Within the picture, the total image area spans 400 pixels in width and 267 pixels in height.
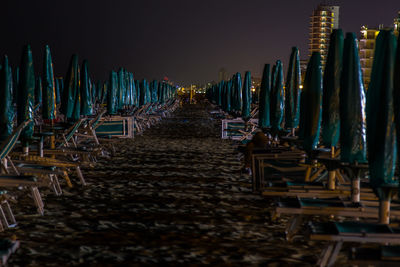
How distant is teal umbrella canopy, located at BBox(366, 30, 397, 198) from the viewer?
3900 mm

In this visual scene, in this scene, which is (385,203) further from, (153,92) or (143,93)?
(153,92)

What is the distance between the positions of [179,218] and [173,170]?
3.89 metres

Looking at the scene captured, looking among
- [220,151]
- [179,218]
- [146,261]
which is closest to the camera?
[146,261]

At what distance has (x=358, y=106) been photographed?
16.1 feet

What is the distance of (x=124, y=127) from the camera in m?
Answer: 17.1

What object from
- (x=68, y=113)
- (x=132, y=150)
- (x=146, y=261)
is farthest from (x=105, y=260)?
(x=132, y=150)

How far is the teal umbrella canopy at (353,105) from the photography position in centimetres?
491

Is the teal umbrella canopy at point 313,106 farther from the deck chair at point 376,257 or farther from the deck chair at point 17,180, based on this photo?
the deck chair at point 17,180

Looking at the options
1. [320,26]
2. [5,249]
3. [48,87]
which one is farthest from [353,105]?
[320,26]

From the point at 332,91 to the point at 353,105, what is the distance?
86 centimetres

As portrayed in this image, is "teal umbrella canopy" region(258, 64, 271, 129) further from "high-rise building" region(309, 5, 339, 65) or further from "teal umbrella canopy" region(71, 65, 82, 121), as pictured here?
"high-rise building" region(309, 5, 339, 65)

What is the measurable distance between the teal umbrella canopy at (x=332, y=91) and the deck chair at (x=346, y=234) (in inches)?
73.3

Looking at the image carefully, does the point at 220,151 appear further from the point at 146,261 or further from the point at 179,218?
the point at 146,261

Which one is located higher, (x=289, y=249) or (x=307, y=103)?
(x=307, y=103)
